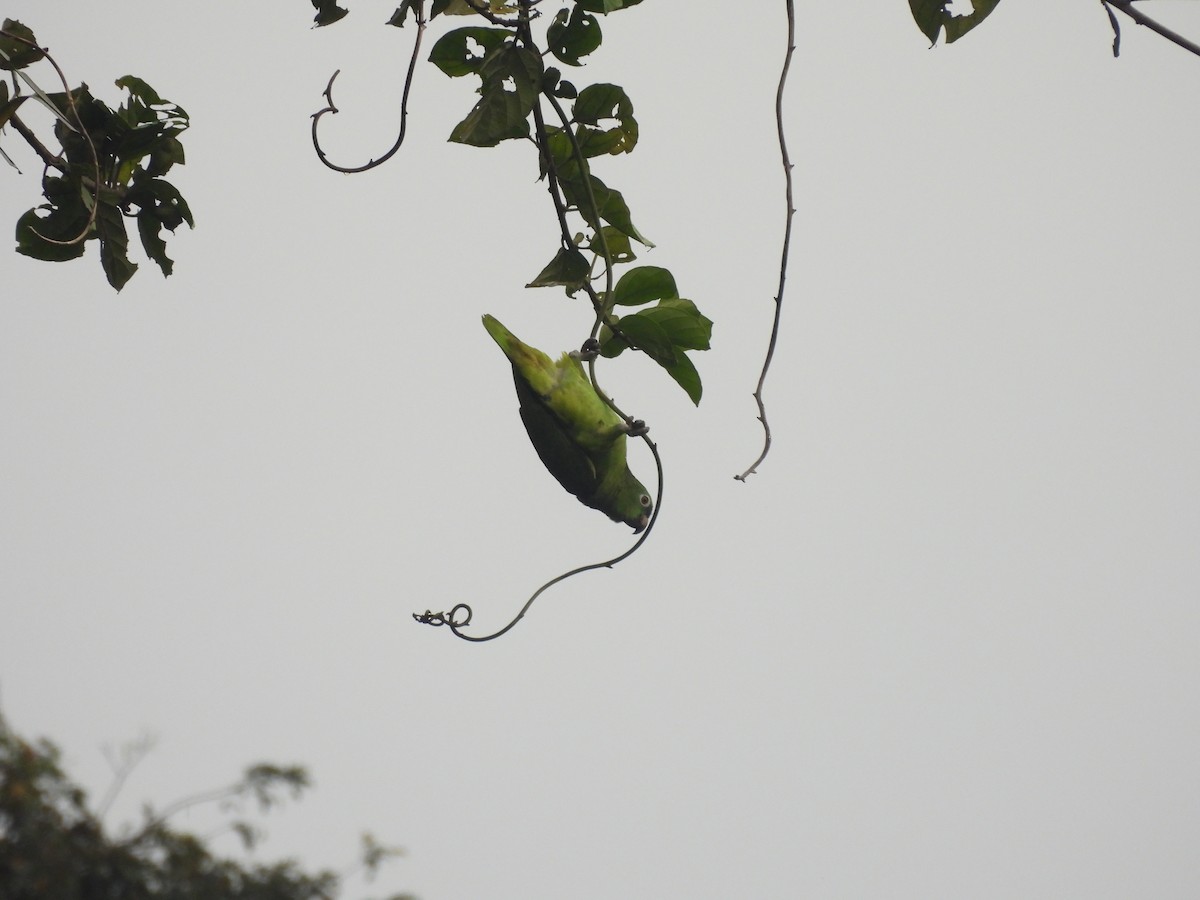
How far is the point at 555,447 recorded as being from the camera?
1.12 meters

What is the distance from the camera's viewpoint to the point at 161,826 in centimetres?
304

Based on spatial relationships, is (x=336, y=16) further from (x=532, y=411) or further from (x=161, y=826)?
(x=161, y=826)

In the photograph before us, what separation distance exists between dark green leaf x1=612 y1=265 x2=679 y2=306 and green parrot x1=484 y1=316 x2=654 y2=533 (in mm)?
96

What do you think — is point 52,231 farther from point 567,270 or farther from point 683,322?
point 683,322

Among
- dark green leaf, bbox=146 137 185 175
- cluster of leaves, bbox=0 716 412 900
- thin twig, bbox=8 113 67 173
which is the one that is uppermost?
dark green leaf, bbox=146 137 185 175

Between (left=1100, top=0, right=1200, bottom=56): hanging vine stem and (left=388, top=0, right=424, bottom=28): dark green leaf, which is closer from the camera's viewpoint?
(left=1100, top=0, right=1200, bottom=56): hanging vine stem

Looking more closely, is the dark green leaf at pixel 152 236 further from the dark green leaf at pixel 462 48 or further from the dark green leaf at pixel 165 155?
the dark green leaf at pixel 462 48

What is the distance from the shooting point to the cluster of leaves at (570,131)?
1.00 m

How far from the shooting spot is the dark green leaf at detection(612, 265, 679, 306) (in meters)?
1.06

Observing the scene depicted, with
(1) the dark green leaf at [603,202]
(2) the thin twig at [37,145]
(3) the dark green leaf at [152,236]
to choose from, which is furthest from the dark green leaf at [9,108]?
(1) the dark green leaf at [603,202]

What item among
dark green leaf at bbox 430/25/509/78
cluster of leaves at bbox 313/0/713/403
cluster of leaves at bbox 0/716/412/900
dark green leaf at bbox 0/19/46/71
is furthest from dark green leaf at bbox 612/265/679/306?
cluster of leaves at bbox 0/716/412/900

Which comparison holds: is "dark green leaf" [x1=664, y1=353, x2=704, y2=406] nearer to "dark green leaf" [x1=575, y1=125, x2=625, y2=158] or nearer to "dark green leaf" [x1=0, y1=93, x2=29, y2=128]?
"dark green leaf" [x1=575, y1=125, x2=625, y2=158]

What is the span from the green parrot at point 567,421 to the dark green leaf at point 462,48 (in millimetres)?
287

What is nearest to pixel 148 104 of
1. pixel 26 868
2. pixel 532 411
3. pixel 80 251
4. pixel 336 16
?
pixel 80 251
